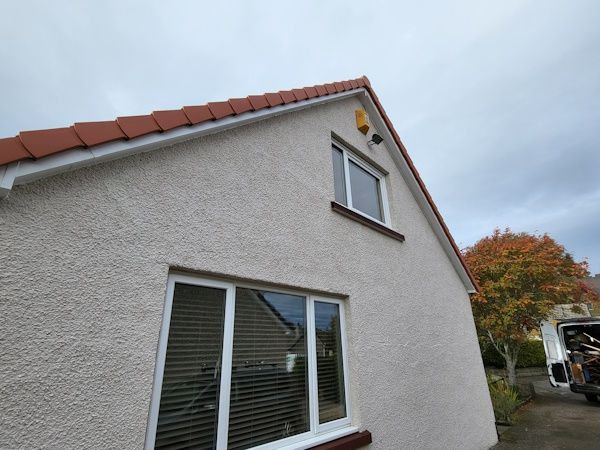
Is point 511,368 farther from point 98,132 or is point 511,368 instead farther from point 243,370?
point 98,132

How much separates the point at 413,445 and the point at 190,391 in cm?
349

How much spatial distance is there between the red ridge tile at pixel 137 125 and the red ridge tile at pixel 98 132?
4 centimetres

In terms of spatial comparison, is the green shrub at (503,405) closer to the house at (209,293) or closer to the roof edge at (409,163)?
the house at (209,293)

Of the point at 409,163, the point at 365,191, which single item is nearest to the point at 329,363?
the point at 365,191

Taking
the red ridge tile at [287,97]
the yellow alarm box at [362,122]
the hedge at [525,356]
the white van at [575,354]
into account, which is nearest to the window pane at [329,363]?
the red ridge tile at [287,97]

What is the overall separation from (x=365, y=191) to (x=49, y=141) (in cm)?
478

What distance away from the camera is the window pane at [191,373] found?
2225 mm

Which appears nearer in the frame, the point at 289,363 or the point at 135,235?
the point at 135,235

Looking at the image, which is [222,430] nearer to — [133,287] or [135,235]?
[133,287]

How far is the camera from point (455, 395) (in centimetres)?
554

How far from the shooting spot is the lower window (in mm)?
2295

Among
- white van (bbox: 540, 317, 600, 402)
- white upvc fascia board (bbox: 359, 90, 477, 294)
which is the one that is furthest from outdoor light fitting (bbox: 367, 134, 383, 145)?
white van (bbox: 540, 317, 600, 402)

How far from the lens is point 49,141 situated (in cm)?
183

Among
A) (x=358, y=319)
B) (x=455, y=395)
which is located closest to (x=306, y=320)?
(x=358, y=319)
